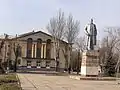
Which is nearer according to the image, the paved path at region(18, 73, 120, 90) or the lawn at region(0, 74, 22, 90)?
the lawn at region(0, 74, 22, 90)

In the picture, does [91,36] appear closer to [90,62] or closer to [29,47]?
[90,62]

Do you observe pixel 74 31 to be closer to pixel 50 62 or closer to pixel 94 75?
pixel 50 62

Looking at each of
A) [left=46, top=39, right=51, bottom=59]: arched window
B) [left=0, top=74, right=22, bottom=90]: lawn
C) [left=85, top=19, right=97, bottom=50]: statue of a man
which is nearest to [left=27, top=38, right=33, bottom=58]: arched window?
[left=46, top=39, right=51, bottom=59]: arched window

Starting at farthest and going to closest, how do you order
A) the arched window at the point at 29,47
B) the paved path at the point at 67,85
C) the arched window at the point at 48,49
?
the arched window at the point at 48,49 < the arched window at the point at 29,47 < the paved path at the point at 67,85

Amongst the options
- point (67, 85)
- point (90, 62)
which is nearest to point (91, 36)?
point (90, 62)

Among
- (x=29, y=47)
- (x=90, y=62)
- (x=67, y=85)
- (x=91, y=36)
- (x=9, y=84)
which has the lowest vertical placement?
(x=67, y=85)

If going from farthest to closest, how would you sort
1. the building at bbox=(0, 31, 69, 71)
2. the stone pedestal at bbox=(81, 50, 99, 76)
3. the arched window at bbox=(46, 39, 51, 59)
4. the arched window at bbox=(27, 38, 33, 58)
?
the arched window at bbox=(46, 39, 51, 59) < the arched window at bbox=(27, 38, 33, 58) < the building at bbox=(0, 31, 69, 71) < the stone pedestal at bbox=(81, 50, 99, 76)

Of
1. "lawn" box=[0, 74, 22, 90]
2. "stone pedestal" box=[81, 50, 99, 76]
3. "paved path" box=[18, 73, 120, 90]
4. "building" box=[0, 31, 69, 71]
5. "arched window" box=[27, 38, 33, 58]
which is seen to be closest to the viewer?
"lawn" box=[0, 74, 22, 90]

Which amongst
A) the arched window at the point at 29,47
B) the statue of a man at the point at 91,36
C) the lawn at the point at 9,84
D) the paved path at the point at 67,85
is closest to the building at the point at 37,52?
the arched window at the point at 29,47

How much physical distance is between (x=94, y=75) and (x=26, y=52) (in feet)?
191

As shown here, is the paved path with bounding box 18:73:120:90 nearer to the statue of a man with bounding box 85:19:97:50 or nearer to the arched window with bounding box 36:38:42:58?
the statue of a man with bounding box 85:19:97:50

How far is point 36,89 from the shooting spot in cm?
1459

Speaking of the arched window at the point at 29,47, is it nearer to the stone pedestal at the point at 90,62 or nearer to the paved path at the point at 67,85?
the stone pedestal at the point at 90,62

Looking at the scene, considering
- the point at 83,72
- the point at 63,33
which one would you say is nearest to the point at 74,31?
the point at 63,33
